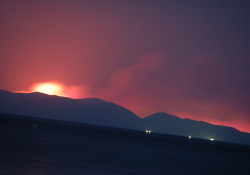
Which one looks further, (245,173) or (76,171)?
(245,173)

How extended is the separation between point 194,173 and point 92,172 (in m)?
7.56

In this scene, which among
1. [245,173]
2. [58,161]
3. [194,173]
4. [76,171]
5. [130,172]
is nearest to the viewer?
[76,171]

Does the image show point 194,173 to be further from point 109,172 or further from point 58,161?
point 58,161

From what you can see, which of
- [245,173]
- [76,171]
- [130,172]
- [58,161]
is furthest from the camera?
[245,173]

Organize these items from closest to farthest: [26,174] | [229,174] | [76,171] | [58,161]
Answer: [26,174]
[76,171]
[58,161]
[229,174]

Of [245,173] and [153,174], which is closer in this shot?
[153,174]

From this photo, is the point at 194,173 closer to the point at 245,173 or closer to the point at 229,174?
the point at 229,174

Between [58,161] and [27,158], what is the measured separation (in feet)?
6.18

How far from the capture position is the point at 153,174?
53.0ft

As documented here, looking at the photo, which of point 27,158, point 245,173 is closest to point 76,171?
point 27,158

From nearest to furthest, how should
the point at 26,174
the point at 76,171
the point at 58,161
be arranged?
the point at 26,174 < the point at 76,171 < the point at 58,161

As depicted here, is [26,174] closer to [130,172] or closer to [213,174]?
[130,172]

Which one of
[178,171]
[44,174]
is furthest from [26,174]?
[178,171]

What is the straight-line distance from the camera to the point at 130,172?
51.8 ft
